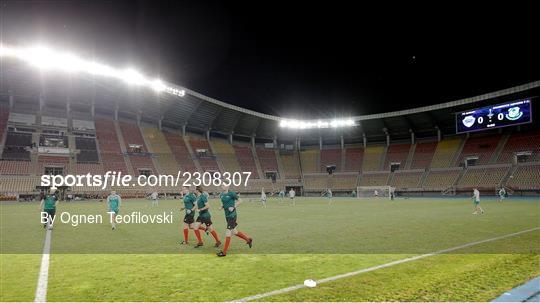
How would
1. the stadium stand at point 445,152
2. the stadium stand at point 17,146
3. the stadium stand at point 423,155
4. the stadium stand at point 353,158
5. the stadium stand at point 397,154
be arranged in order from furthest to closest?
the stadium stand at point 353,158 → the stadium stand at point 397,154 → the stadium stand at point 423,155 → the stadium stand at point 445,152 → the stadium stand at point 17,146

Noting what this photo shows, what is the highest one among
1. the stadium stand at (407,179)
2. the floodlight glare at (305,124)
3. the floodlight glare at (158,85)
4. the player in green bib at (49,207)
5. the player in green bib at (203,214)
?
the floodlight glare at (158,85)

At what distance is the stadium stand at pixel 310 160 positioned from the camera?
81062 mm

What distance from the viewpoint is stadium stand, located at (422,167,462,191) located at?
60281 mm

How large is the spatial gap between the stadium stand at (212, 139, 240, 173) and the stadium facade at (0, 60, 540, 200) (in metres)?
0.28

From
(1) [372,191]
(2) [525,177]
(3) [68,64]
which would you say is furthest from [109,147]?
(2) [525,177]

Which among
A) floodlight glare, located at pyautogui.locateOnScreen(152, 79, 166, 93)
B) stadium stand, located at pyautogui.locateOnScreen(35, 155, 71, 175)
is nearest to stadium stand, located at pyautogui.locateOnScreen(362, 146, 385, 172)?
floodlight glare, located at pyautogui.locateOnScreen(152, 79, 166, 93)

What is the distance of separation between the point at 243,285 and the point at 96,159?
191 ft

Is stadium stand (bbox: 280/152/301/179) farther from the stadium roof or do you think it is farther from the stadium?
the stadium roof

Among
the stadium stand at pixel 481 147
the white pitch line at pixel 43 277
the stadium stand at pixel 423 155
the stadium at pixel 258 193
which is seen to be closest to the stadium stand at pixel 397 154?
the stadium at pixel 258 193

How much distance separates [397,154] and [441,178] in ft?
42.7

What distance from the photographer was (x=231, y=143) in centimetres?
8019

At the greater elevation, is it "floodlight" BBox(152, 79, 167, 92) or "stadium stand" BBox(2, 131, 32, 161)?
"floodlight" BBox(152, 79, 167, 92)

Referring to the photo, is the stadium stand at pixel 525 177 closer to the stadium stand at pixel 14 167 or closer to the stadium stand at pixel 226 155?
the stadium stand at pixel 226 155

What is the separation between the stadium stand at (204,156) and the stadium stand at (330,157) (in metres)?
27.5
